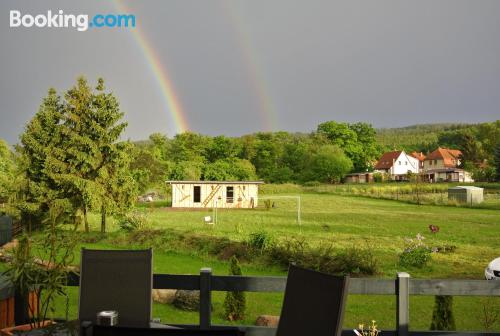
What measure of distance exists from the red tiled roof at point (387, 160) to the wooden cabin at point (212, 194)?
50.3 m

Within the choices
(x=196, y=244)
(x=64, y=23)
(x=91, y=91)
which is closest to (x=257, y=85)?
(x=64, y=23)

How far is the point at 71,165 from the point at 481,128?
74371 mm

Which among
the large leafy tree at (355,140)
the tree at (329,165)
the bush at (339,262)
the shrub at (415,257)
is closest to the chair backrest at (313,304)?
the bush at (339,262)

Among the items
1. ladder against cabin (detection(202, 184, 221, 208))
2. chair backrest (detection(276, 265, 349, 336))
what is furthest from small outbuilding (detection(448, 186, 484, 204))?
chair backrest (detection(276, 265, 349, 336))

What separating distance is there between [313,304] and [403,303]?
1511mm

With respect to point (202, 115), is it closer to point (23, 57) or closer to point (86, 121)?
point (23, 57)

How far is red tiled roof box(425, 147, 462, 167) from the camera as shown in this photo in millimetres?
81125

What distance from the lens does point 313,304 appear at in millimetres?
3035

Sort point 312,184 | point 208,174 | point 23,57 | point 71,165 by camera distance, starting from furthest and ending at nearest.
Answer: point 312,184, point 23,57, point 208,174, point 71,165

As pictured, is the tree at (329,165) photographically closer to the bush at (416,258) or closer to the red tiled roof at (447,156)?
the red tiled roof at (447,156)

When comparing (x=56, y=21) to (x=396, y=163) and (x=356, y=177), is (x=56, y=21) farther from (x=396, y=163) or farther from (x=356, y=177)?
(x=396, y=163)

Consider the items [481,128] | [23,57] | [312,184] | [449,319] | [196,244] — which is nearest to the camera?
[449,319]

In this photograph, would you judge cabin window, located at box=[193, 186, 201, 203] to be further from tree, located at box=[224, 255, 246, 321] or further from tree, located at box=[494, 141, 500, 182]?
tree, located at box=[494, 141, 500, 182]

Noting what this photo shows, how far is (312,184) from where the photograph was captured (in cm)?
6275
